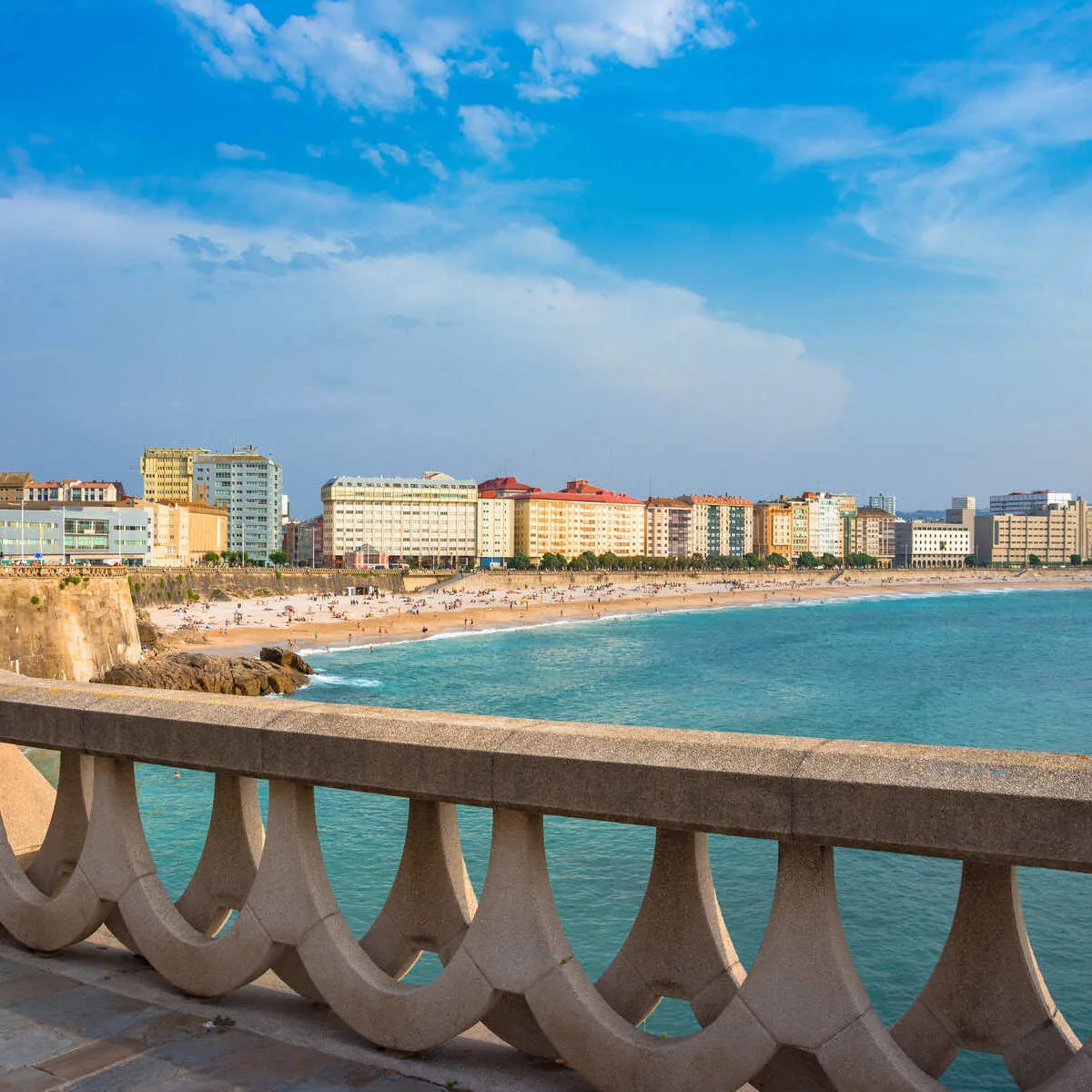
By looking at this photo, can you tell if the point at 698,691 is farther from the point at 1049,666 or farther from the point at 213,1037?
the point at 213,1037

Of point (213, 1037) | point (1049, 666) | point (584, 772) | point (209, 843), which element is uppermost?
point (584, 772)

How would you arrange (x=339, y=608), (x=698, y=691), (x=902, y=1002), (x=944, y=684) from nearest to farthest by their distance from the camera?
1. (x=902, y=1002)
2. (x=698, y=691)
3. (x=944, y=684)
4. (x=339, y=608)

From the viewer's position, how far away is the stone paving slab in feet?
11.2

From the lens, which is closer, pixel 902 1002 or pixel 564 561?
pixel 902 1002

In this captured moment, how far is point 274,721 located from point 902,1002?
12078 mm

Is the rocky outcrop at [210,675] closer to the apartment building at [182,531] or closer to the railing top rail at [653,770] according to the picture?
the railing top rail at [653,770]

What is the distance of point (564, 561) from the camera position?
7082 inches

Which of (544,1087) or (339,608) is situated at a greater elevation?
(544,1087)

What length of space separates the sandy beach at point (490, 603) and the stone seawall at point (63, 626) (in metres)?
21.3

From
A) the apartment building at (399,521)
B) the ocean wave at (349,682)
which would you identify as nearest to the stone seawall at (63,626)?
the ocean wave at (349,682)

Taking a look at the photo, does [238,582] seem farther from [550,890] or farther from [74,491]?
[550,890]

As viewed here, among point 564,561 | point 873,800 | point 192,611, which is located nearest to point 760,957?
point 873,800

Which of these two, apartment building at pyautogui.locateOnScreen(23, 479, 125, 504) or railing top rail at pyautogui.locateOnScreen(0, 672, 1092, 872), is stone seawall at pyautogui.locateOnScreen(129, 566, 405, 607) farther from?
railing top rail at pyautogui.locateOnScreen(0, 672, 1092, 872)

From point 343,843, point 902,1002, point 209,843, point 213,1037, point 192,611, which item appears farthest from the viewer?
point 192,611
